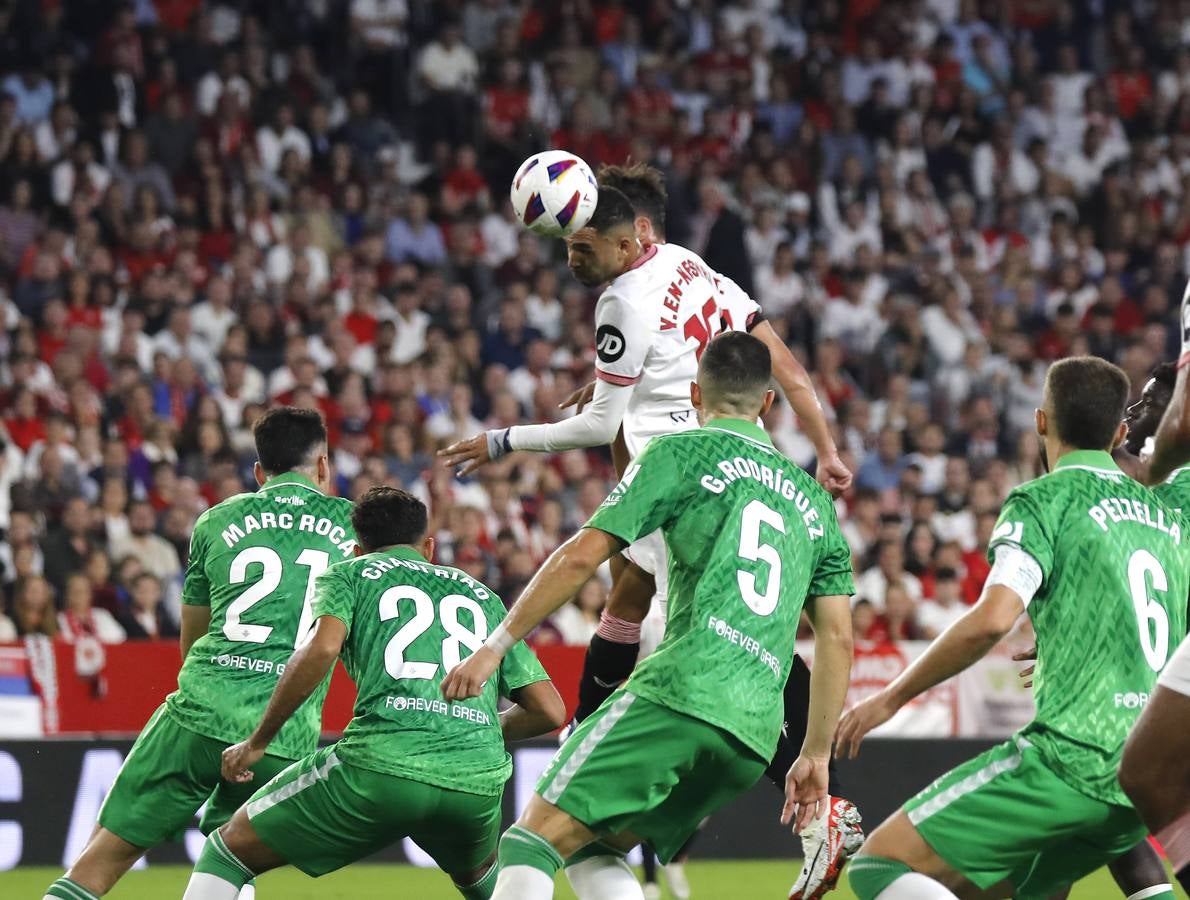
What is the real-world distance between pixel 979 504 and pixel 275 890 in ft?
25.7

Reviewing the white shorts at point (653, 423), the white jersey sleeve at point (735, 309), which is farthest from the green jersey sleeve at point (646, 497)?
the white jersey sleeve at point (735, 309)

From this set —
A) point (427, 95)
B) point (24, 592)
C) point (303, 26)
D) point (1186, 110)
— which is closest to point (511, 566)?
point (24, 592)

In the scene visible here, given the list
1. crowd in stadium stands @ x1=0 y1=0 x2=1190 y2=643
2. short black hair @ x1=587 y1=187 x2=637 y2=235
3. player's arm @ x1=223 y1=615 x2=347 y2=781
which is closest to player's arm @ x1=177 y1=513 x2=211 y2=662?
player's arm @ x1=223 y1=615 x2=347 y2=781

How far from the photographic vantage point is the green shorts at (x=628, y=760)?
5520 mm

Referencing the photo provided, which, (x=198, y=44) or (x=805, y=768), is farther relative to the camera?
(x=198, y=44)

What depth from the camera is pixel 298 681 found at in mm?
6215

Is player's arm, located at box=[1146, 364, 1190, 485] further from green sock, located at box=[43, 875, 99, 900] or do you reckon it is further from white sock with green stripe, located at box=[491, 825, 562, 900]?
green sock, located at box=[43, 875, 99, 900]

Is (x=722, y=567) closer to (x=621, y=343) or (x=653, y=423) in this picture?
(x=621, y=343)

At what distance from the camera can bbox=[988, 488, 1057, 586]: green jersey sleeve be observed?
533 centimetres

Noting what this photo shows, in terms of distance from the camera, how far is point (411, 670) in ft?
20.8

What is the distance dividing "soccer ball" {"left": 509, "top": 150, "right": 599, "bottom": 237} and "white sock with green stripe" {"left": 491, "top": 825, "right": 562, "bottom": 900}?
2878 millimetres

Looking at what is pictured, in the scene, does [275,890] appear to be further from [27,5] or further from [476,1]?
[476,1]

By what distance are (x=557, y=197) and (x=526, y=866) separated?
3057mm

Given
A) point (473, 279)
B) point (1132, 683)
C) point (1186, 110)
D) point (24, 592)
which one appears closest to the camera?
point (1132, 683)
